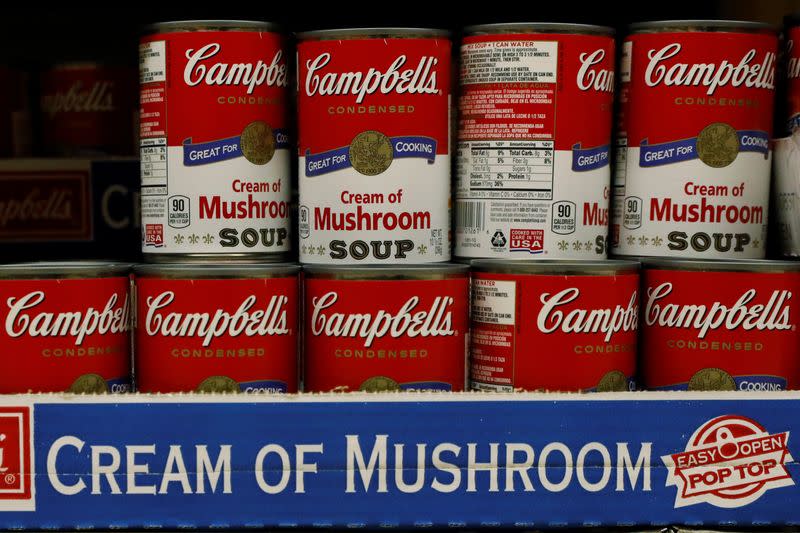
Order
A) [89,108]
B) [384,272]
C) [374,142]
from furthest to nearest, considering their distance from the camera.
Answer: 1. [89,108]
2. [374,142]
3. [384,272]

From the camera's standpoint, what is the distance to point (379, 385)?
4.07ft

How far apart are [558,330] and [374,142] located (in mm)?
350

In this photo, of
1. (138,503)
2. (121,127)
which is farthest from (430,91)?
(121,127)

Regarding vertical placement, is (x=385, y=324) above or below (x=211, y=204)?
below

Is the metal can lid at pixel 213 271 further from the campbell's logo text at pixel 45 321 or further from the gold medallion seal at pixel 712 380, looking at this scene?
the gold medallion seal at pixel 712 380

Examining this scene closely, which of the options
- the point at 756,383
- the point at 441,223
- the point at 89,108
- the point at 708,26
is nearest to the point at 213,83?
the point at 441,223

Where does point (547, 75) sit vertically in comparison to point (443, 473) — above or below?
above

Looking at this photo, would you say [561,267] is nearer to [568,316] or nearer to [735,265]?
Answer: [568,316]

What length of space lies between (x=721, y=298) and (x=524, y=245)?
0.27 meters

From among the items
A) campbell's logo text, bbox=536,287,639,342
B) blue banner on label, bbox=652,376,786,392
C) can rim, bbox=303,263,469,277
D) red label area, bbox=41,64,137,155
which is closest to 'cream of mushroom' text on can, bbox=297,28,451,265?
can rim, bbox=303,263,469,277

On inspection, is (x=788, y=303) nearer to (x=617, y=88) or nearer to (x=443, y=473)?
(x=617, y=88)

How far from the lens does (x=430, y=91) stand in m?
1.34

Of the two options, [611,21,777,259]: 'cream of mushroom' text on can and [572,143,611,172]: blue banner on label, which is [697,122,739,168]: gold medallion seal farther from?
[572,143,611,172]: blue banner on label

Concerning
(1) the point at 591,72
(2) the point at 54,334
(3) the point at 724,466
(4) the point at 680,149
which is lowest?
(3) the point at 724,466
